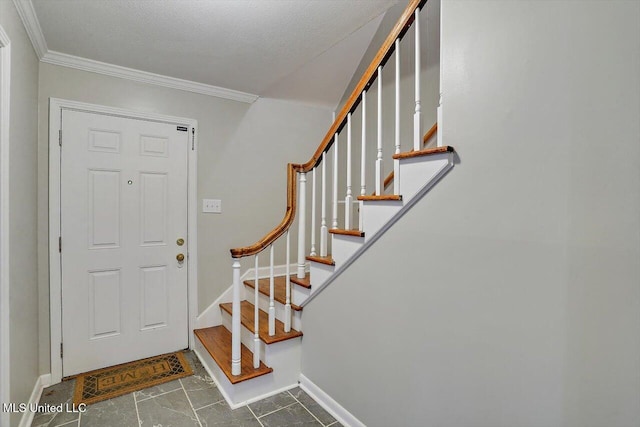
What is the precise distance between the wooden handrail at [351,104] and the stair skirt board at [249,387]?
0.84 meters

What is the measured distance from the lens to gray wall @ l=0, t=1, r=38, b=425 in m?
1.59

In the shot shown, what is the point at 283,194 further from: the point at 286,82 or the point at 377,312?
the point at 377,312

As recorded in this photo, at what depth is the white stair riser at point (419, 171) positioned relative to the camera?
1.33m

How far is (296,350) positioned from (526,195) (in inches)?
70.8

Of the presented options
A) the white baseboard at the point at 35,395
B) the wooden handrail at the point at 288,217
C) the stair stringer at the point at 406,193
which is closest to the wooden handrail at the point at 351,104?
the wooden handrail at the point at 288,217

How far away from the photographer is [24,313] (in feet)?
5.99

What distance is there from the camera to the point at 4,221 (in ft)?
4.85

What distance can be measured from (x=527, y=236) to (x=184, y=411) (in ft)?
6.96

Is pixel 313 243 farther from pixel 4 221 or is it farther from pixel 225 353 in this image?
pixel 4 221

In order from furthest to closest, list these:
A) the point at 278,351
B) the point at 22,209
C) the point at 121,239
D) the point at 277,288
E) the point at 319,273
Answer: the point at 277,288
the point at 121,239
the point at 278,351
the point at 319,273
the point at 22,209

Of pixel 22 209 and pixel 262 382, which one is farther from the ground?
pixel 22 209

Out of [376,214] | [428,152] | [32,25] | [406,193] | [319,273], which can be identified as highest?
[32,25]

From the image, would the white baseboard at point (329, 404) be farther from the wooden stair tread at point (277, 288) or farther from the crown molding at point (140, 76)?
the crown molding at point (140, 76)

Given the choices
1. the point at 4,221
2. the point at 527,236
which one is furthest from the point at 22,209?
the point at 527,236
